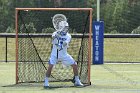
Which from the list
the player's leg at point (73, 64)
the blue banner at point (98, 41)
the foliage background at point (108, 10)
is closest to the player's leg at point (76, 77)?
the player's leg at point (73, 64)

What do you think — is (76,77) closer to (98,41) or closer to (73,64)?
(73,64)

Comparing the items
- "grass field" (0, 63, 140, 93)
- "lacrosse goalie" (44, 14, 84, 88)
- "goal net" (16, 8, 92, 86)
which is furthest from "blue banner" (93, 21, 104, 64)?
"lacrosse goalie" (44, 14, 84, 88)

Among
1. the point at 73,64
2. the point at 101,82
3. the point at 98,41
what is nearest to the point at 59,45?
the point at 73,64

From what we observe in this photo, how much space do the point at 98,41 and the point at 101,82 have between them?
5879 millimetres

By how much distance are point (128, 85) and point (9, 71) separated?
4883mm

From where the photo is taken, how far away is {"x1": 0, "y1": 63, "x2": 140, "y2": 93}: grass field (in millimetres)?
12219

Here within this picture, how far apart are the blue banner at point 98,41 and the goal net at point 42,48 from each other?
3.08m

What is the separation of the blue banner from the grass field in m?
1.05

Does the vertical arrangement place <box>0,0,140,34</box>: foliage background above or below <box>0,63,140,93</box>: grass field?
above

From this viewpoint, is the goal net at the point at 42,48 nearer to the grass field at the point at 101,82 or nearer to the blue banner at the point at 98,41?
the grass field at the point at 101,82

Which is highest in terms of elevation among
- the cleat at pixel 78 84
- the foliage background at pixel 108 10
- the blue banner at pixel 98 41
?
the foliage background at pixel 108 10

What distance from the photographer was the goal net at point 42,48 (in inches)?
542

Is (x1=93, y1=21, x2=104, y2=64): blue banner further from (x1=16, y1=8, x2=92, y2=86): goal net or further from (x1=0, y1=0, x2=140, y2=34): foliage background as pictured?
(x1=0, y1=0, x2=140, y2=34): foliage background

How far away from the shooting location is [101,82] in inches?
555
